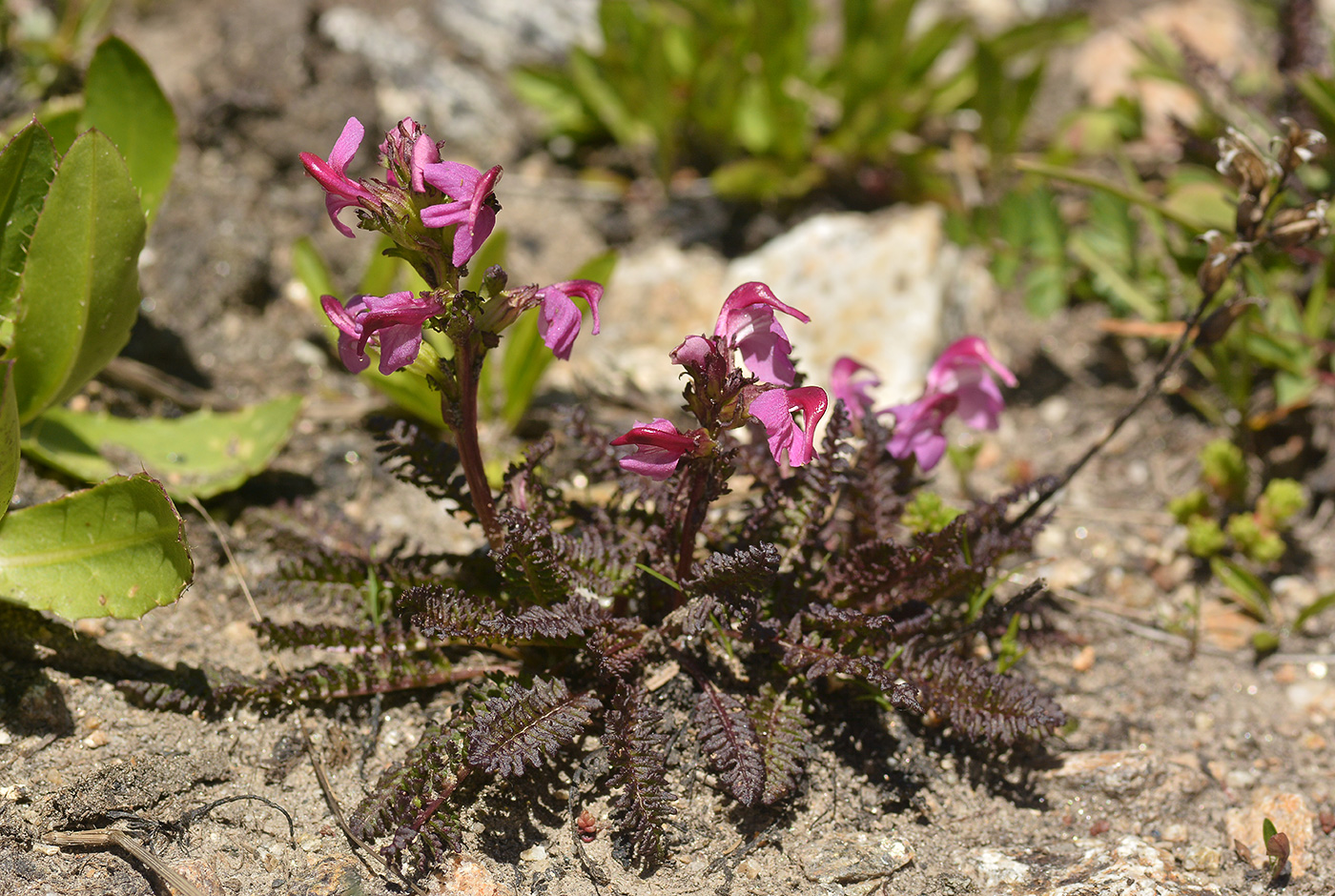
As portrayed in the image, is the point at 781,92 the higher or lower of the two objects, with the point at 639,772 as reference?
higher

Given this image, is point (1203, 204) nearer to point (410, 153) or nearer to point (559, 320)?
point (559, 320)

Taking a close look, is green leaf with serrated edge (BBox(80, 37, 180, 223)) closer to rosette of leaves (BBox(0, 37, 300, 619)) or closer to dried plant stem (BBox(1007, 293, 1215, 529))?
rosette of leaves (BBox(0, 37, 300, 619))

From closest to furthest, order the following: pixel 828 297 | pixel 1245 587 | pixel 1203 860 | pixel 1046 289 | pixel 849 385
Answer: pixel 1203 860 < pixel 849 385 < pixel 1245 587 < pixel 1046 289 < pixel 828 297

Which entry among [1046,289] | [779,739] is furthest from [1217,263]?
[779,739]

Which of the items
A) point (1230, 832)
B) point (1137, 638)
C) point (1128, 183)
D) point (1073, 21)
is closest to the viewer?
point (1230, 832)

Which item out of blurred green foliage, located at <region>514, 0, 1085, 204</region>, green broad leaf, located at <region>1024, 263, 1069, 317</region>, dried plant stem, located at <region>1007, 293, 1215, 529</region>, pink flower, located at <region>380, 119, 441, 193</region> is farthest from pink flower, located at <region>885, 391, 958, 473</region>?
blurred green foliage, located at <region>514, 0, 1085, 204</region>

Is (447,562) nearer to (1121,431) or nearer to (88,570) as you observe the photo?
(88,570)

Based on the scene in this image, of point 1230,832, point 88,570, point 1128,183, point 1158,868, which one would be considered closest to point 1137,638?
point 1230,832
